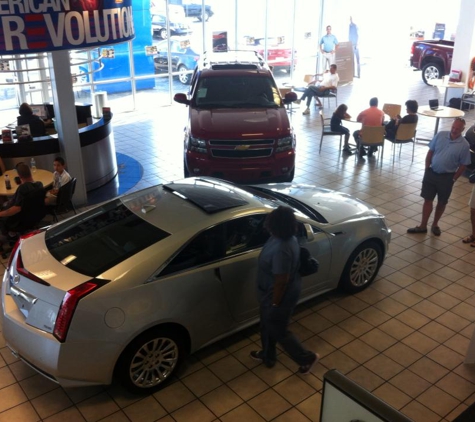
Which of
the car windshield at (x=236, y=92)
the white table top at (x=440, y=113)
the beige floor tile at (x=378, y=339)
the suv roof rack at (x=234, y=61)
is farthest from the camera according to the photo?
the white table top at (x=440, y=113)

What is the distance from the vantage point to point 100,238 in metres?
4.78

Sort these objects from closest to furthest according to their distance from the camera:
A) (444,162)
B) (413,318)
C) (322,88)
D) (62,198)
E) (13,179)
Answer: (413,318) → (444,162) → (62,198) → (13,179) → (322,88)

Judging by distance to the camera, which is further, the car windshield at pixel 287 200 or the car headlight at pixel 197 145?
the car headlight at pixel 197 145

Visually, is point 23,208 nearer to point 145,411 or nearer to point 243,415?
point 145,411

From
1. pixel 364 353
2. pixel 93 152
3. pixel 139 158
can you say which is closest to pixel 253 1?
pixel 139 158

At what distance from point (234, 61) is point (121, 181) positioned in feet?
10.5

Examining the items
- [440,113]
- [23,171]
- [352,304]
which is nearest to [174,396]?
[352,304]

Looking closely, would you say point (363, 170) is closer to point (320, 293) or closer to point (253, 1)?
point (320, 293)

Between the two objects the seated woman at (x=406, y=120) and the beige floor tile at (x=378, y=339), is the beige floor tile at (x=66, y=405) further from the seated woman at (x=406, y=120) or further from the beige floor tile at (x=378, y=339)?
the seated woman at (x=406, y=120)

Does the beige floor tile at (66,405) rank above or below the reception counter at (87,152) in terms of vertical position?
below

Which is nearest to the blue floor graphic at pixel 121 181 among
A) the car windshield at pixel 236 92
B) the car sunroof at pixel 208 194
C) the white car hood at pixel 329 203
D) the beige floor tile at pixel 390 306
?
the car windshield at pixel 236 92

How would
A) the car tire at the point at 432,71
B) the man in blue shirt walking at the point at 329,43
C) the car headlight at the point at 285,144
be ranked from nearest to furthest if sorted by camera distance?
the car headlight at the point at 285,144 < the man in blue shirt walking at the point at 329,43 < the car tire at the point at 432,71

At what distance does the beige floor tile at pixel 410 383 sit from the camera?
4.84m

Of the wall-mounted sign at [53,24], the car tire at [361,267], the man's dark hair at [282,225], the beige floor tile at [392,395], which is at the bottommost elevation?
the beige floor tile at [392,395]
